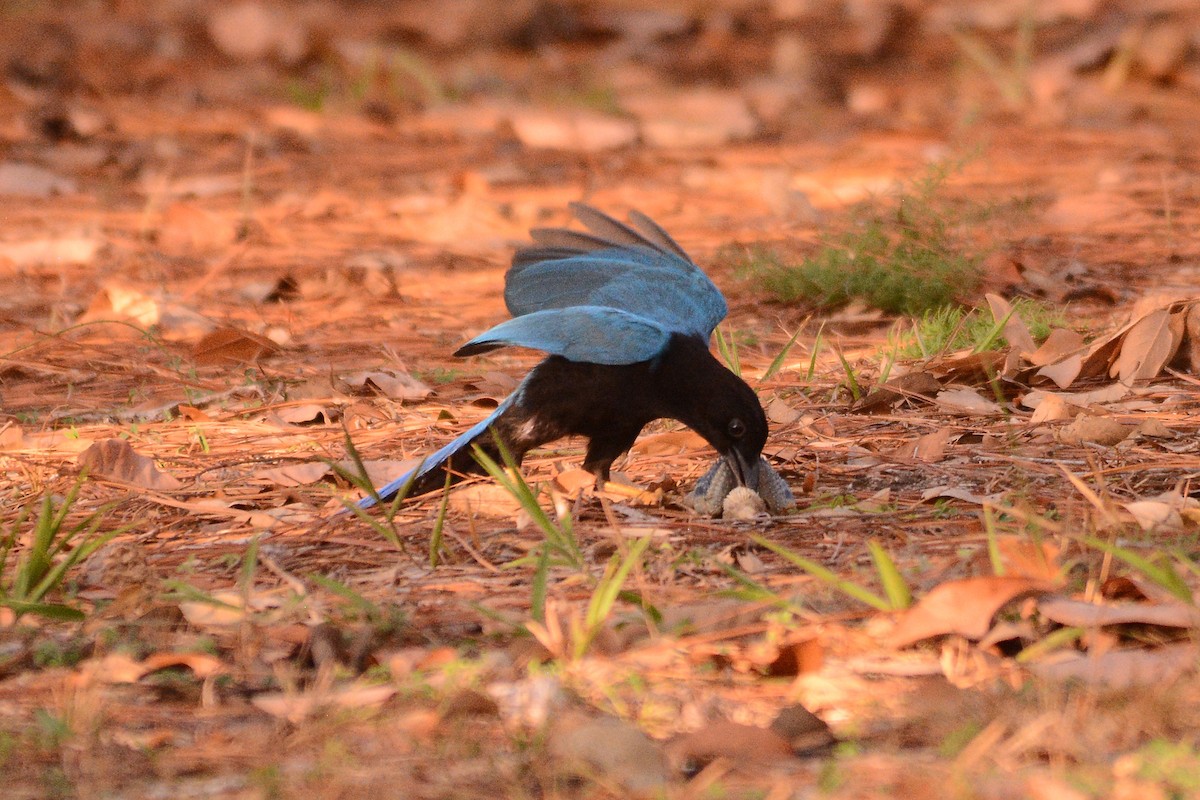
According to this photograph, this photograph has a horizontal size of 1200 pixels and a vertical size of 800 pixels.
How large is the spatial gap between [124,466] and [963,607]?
6.30 feet

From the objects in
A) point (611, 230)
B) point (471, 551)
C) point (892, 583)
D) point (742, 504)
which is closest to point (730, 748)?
point (892, 583)

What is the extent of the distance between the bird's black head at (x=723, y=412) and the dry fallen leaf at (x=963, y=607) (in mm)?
886

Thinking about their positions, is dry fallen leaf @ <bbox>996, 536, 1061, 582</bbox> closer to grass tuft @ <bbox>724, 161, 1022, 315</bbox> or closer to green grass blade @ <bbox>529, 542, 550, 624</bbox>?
green grass blade @ <bbox>529, 542, 550, 624</bbox>

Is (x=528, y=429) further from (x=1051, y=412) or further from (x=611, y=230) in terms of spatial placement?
(x=1051, y=412)

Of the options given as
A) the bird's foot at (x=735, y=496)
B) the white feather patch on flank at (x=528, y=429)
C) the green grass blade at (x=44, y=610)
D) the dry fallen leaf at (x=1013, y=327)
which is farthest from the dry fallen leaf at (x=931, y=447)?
the green grass blade at (x=44, y=610)

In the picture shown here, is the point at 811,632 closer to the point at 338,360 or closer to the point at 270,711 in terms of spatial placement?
the point at 270,711

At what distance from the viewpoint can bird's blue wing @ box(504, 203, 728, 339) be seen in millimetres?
3559

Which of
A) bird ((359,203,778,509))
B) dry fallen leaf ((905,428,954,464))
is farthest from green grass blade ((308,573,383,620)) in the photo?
dry fallen leaf ((905,428,954,464))

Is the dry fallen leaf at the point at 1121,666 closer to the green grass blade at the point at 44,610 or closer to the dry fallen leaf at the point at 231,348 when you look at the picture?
the green grass blade at the point at 44,610

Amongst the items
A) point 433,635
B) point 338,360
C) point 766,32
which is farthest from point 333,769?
point 766,32

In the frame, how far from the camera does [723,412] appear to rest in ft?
10.3

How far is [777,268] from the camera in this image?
199 inches

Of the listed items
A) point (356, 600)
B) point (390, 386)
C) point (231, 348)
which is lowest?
point (231, 348)

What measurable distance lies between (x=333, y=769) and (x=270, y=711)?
0.26m
